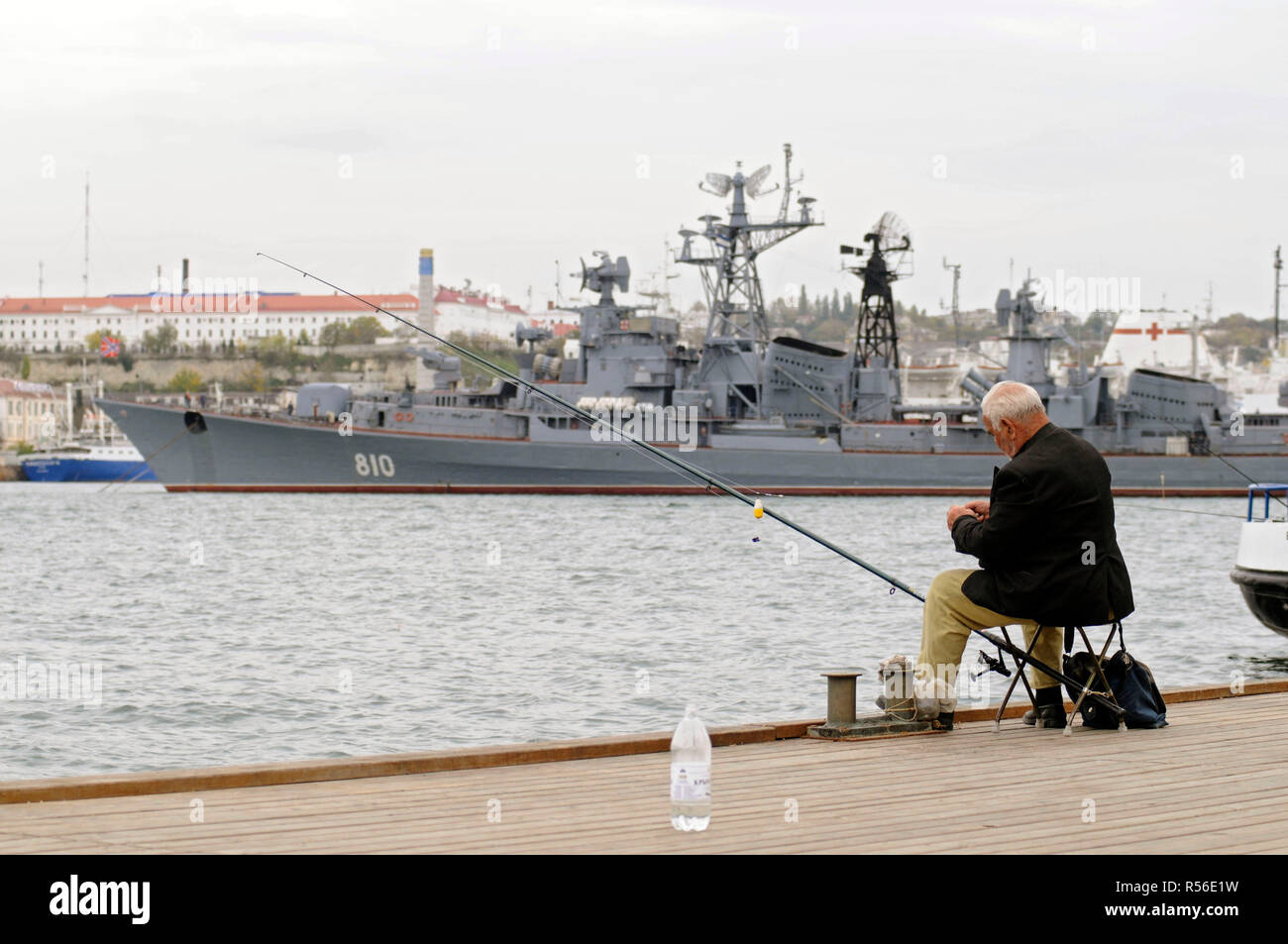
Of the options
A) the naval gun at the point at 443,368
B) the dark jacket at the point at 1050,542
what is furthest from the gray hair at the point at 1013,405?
the naval gun at the point at 443,368

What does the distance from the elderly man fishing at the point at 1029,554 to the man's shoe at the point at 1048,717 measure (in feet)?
1.37

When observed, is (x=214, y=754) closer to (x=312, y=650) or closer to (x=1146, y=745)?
(x=312, y=650)

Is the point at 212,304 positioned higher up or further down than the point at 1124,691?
higher up

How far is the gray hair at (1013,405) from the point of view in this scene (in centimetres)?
548

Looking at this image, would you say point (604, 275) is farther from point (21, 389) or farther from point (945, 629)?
point (21, 389)

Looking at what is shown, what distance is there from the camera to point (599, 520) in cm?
3669

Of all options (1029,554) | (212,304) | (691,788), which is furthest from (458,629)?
(212,304)

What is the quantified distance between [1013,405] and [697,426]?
4236 cm

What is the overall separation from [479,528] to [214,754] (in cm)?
2399

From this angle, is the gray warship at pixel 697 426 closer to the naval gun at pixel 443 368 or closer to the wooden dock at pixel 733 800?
the naval gun at pixel 443 368

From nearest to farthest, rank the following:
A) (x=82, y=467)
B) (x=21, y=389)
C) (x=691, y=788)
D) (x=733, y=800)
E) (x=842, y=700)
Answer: (x=691, y=788), (x=733, y=800), (x=842, y=700), (x=82, y=467), (x=21, y=389)

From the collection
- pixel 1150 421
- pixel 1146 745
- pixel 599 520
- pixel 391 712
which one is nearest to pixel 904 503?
pixel 1150 421

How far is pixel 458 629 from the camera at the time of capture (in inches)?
637
